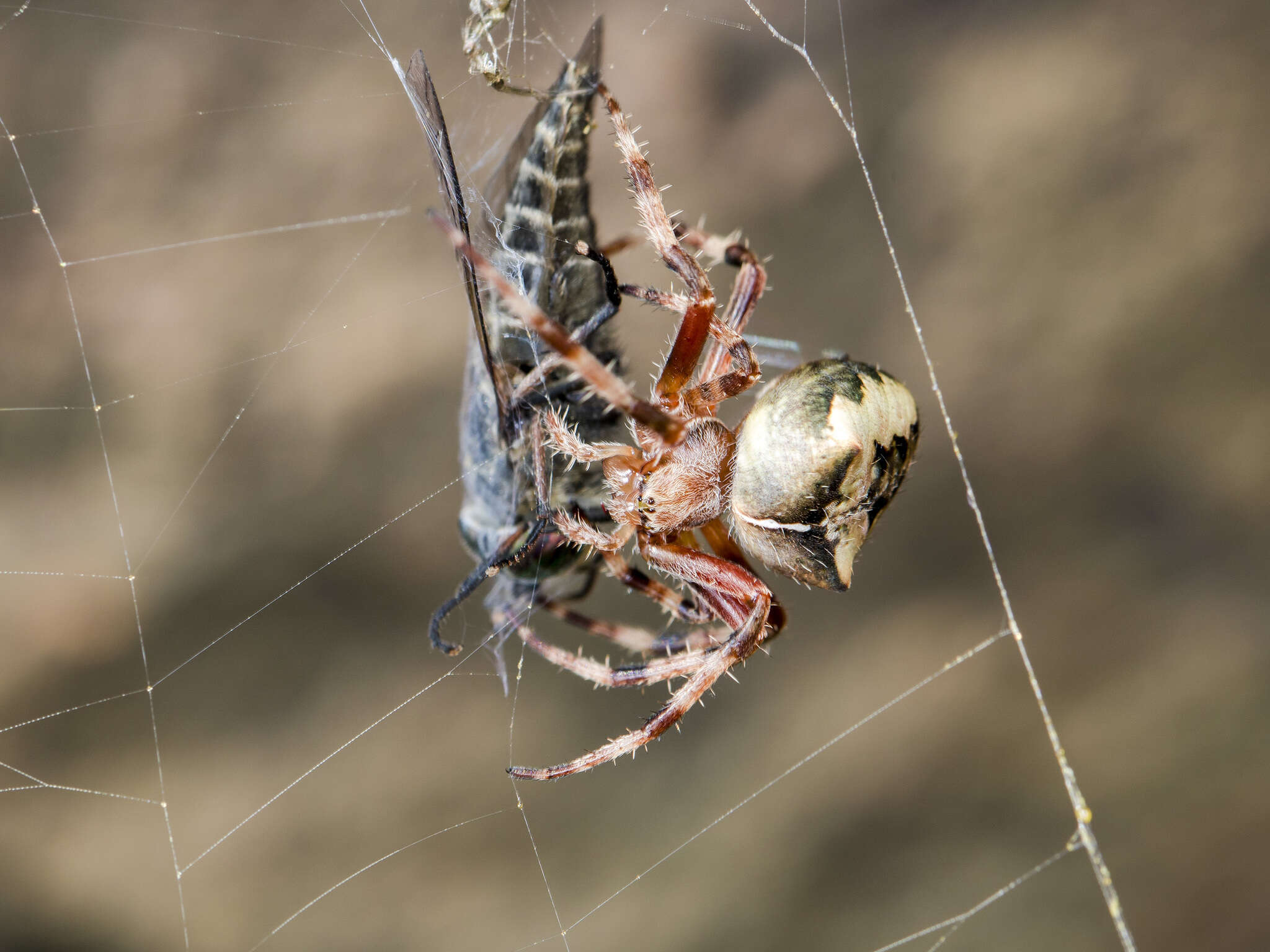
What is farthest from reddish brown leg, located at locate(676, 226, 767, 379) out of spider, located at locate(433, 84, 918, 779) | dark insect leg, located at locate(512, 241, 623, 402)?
dark insect leg, located at locate(512, 241, 623, 402)

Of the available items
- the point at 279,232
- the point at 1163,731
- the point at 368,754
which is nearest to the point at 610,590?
the point at 368,754

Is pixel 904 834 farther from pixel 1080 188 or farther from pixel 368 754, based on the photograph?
pixel 1080 188

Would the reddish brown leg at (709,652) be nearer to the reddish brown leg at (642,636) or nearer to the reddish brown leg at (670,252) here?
the reddish brown leg at (642,636)

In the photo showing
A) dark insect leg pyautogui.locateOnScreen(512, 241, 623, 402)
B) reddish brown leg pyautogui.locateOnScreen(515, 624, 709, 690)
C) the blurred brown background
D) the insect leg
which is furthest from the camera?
the blurred brown background

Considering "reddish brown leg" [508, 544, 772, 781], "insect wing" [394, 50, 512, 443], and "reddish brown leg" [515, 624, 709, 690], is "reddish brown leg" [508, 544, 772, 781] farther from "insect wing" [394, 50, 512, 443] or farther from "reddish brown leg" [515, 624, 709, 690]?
"insect wing" [394, 50, 512, 443]

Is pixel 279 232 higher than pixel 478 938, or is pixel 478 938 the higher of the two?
pixel 279 232

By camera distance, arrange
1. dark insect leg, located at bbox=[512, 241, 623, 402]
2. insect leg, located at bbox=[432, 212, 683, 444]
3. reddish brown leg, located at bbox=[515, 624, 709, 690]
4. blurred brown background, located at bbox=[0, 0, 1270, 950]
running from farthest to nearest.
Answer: blurred brown background, located at bbox=[0, 0, 1270, 950], reddish brown leg, located at bbox=[515, 624, 709, 690], dark insect leg, located at bbox=[512, 241, 623, 402], insect leg, located at bbox=[432, 212, 683, 444]

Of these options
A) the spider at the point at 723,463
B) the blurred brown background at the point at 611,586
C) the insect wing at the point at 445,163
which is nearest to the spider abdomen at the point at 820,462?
the spider at the point at 723,463

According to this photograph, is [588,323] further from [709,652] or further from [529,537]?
[709,652]
